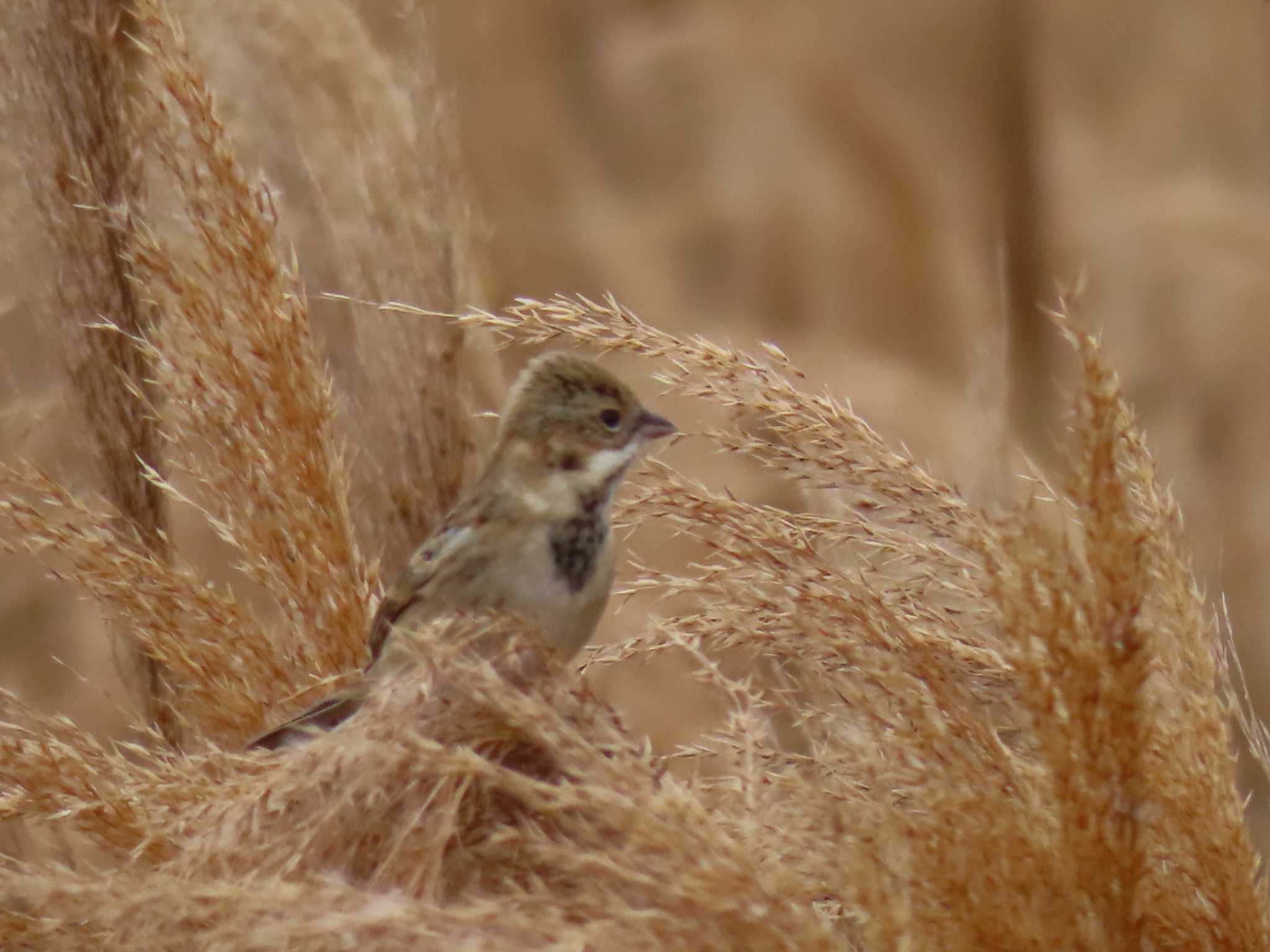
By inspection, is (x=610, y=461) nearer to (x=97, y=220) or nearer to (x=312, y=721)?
(x=312, y=721)

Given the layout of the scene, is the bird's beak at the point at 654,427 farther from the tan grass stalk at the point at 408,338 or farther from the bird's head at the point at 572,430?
the tan grass stalk at the point at 408,338

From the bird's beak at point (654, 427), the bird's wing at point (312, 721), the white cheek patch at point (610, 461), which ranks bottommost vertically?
the bird's wing at point (312, 721)

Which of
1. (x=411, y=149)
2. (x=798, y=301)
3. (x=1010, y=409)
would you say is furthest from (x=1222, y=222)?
(x=411, y=149)

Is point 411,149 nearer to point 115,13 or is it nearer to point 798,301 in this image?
point 115,13

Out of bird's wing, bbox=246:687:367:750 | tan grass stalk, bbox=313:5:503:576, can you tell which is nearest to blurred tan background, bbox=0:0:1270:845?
tan grass stalk, bbox=313:5:503:576

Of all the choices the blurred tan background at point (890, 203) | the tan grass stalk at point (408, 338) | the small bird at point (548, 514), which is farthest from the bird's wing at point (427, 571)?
the blurred tan background at point (890, 203)

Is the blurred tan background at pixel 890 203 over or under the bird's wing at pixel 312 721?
over

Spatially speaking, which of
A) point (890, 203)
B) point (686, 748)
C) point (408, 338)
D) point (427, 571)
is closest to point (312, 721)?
point (427, 571)
